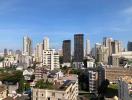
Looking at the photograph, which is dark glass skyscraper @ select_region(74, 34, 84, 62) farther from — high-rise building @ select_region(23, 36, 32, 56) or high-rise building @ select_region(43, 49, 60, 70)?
high-rise building @ select_region(43, 49, 60, 70)

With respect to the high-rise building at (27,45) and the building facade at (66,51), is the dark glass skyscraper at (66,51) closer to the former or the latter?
the building facade at (66,51)

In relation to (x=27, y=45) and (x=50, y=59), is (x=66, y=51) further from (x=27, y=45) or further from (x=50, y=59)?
(x=50, y=59)

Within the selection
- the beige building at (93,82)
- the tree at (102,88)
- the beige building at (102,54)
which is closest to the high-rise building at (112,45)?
the beige building at (102,54)

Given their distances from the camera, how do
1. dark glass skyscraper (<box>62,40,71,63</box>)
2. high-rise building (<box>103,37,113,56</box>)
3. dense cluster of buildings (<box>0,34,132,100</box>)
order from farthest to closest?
high-rise building (<box>103,37,113,56</box>) < dark glass skyscraper (<box>62,40,71,63</box>) < dense cluster of buildings (<box>0,34,132,100</box>)

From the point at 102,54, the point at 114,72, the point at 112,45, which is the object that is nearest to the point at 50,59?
the point at 114,72

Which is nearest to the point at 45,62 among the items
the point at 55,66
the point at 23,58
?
the point at 55,66

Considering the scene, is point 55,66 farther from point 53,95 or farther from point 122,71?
point 53,95

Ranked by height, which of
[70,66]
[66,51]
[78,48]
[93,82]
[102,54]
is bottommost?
[93,82]

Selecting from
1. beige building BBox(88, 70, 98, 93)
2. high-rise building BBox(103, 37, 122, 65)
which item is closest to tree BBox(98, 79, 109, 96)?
beige building BBox(88, 70, 98, 93)
